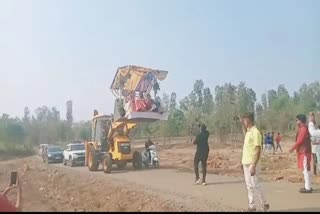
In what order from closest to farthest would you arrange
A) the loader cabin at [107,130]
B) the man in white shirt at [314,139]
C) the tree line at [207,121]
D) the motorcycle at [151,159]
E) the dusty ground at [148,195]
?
1. the dusty ground at [148,195]
2. the man in white shirt at [314,139]
3. the loader cabin at [107,130]
4. the motorcycle at [151,159]
5. the tree line at [207,121]

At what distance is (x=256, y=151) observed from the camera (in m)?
10.2

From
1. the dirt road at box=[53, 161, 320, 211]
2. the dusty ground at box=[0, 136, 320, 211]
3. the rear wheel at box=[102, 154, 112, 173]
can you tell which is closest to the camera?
the dirt road at box=[53, 161, 320, 211]

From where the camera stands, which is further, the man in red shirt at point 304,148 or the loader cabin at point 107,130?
the loader cabin at point 107,130

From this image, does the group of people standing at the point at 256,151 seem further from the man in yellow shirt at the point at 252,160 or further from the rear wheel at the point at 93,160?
the rear wheel at the point at 93,160

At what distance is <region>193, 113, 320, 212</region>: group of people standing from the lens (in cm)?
1023

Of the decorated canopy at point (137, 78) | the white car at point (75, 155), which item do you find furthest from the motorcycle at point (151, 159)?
the white car at point (75, 155)

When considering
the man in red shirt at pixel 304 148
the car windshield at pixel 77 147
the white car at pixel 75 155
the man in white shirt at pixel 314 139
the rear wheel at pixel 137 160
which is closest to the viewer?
the man in red shirt at pixel 304 148

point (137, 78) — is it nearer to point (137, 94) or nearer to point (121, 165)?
point (137, 94)

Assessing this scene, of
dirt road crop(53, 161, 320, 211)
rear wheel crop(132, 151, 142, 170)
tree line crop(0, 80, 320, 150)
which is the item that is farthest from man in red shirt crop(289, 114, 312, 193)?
tree line crop(0, 80, 320, 150)

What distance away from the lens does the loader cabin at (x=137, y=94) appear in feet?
76.8

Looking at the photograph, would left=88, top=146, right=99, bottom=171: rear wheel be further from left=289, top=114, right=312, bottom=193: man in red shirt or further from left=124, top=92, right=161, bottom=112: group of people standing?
left=289, top=114, right=312, bottom=193: man in red shirt

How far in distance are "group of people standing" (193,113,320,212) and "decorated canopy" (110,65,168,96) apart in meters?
7.74

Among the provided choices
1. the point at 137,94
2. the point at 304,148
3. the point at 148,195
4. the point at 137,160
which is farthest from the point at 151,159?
the point at 304,148

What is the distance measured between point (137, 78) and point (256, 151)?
46.8 ft
